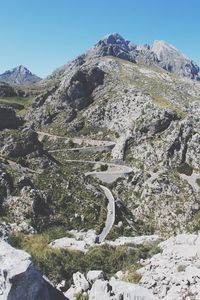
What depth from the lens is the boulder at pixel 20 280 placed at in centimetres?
2644

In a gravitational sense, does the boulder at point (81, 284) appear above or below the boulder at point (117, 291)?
below

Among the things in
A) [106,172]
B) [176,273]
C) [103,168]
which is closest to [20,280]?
[176,273]

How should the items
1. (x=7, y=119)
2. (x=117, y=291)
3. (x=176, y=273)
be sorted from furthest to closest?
1. (x=7, y=119)
2. (x=176, y=273)
3. (x=117, y=291)

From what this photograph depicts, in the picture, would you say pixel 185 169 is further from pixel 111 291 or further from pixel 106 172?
pixel 111 291

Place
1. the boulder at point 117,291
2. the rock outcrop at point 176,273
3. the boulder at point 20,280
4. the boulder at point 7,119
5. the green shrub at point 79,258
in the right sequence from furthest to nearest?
1. the boulder at point 7,119
2. the green shrub at point 79,258
3. the rock outcrop at point 176,273
4. the boulder at point 117,291
5. the boulder at point 20,280

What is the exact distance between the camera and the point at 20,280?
26609 mm

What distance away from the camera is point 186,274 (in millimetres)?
30250

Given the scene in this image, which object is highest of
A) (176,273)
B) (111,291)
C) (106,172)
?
(176,273)

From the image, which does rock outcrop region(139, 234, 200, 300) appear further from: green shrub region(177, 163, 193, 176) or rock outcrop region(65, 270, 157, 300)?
green shrub region(177, 163, 193, 176)

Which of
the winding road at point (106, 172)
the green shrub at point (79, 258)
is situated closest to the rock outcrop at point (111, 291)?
the green shrub at point (79, 258)

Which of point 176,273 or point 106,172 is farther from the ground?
point 176,273

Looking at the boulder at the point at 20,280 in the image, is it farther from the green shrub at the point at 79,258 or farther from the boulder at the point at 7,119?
the boulder at the point at 7,119

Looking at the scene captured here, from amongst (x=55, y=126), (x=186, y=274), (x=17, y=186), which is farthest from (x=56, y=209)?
(x=55, y=126)

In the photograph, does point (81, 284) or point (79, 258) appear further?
point (79, 258)
